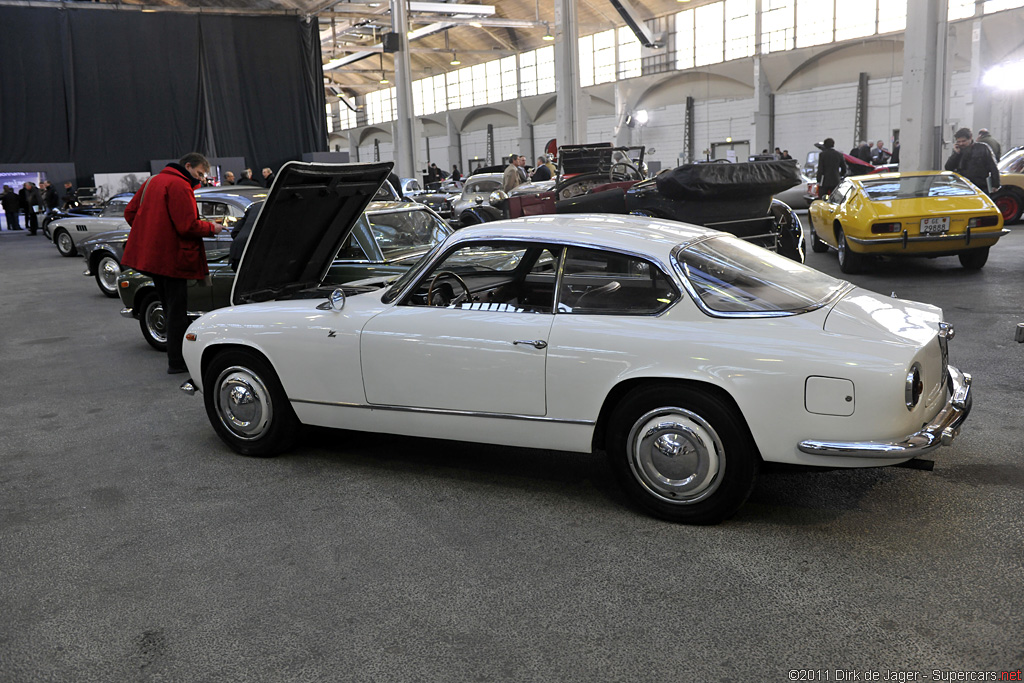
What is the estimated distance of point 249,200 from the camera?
30.9 ft

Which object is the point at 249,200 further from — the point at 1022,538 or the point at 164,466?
the point at 1022,538

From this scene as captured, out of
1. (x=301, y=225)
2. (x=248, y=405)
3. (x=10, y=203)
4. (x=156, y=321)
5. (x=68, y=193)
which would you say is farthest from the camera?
(x=10, y=203)

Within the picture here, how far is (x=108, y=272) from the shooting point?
12.4 m

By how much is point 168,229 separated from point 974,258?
32.5ft

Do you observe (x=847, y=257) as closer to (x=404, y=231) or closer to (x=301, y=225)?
(x=404, y=231)

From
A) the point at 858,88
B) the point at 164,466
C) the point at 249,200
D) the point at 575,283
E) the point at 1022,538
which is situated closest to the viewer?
the point at 1022,538

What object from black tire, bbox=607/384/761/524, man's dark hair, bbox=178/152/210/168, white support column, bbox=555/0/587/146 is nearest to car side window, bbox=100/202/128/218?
man's dark hair, bbox=178/152/210/168

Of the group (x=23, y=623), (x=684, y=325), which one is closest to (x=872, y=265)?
(x=684, y=325)

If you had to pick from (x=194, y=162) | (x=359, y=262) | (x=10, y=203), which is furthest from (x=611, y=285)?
(x=10, y=203)

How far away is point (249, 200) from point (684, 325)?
707cm

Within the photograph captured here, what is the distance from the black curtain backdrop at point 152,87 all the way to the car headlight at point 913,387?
31373 mm

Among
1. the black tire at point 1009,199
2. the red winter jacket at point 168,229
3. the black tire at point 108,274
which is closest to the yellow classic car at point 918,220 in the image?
the black tire at point 1009,199

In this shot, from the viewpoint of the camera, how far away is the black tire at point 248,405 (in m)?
4.68

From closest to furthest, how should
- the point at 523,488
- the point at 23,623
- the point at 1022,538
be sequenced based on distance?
the point at 23,623, the point at 1022,538, the point at 523,488
